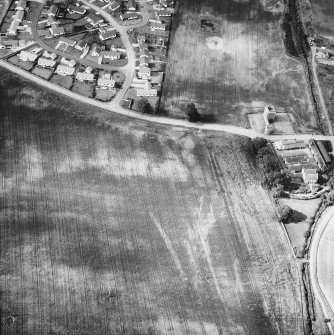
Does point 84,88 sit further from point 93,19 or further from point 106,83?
point 93,19

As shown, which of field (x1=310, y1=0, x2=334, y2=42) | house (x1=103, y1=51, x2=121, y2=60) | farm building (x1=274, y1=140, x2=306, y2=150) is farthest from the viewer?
field (x1=310, y1=0, x2=334, y2=42)

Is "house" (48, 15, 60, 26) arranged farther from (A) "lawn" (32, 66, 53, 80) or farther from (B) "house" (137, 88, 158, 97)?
(B) "house" (137, 88, 158, 97)

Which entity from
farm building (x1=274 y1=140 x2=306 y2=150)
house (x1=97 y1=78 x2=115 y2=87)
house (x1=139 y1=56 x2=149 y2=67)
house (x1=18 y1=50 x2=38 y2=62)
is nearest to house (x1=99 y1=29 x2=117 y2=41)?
house (x1=139 y1=56 x2=149 y2=67)

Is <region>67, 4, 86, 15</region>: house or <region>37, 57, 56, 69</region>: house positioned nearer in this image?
<region>37, 57, 56, 69</region>: house

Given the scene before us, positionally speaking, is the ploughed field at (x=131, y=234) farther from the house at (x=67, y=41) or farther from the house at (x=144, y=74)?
the house at (x=67, y=41)

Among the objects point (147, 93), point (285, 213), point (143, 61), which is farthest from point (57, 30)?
point (285, 213)

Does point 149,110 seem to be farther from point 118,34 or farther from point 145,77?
point 118,34

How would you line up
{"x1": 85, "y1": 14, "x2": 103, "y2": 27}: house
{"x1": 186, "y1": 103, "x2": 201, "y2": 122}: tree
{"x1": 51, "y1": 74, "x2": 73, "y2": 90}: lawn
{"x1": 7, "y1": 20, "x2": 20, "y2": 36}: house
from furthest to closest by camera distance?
{"x1": 85, "y1": 14, "x2": 103, "y2": 27}: house
{"x1": 7, "y1": 20, "x2": 20, "y2": 36}: house
{"x1": 51, "y1": 74, "x2": 73, "y2": 90}: lawn
{"x1": 186, "y1": 103, "x2": 201, "y2": 122}: tree
